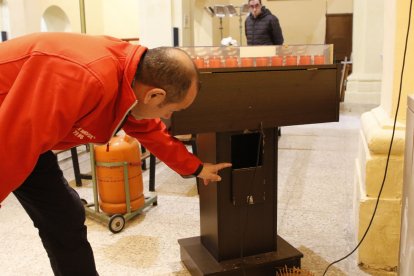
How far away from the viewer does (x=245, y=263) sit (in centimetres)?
183

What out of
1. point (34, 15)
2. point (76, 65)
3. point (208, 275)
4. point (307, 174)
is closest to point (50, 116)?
point (76, 65)

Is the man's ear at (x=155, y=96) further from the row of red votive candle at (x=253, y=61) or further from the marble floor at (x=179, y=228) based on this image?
the marble floor at (x=179, y=228)

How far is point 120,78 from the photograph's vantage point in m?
1.14

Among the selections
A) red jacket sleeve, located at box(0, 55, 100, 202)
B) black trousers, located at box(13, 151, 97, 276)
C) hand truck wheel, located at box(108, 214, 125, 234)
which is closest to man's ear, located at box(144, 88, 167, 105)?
red jacket sleeve, located at box(0, 55, 100, 202)

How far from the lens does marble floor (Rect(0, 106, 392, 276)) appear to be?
2.11 m

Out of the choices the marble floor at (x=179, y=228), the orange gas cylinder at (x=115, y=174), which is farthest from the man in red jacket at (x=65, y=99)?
the orange gas cylinder at (x=115, y=174)

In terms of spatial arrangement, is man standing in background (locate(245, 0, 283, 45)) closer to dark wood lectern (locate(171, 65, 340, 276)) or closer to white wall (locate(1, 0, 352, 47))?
white wall (locate(1, 0, 352, 47))

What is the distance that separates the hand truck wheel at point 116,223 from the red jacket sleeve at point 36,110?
146cm

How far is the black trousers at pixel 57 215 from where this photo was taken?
57.3 inches

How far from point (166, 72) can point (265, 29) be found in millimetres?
4110

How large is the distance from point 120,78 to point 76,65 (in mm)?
130

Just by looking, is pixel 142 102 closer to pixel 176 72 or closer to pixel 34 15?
pixel 176 72

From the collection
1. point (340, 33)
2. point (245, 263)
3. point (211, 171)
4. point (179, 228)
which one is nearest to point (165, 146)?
point (211, 171)

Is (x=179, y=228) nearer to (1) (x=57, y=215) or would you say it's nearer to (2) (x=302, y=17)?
(1) (x=57, y=215)
